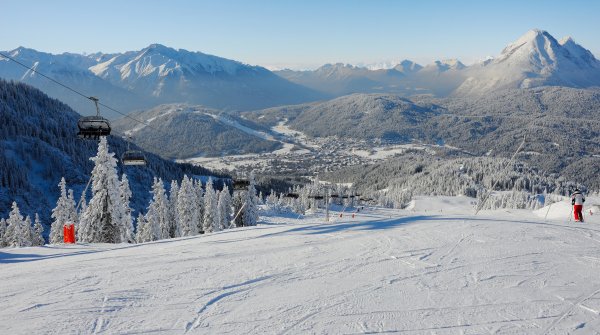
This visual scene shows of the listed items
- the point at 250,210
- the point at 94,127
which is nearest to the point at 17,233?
the point at 250,210

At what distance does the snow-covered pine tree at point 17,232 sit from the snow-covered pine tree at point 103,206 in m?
18.0

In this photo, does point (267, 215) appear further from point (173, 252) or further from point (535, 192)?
point (535, 192)

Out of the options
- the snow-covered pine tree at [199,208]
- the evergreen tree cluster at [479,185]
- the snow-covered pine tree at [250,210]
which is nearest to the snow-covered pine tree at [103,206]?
the snow-covered pine tree at [199,208]

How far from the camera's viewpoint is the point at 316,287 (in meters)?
8.09

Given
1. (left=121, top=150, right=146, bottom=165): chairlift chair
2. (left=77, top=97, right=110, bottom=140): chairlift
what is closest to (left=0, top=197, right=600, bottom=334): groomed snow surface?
(left=77, top=97, right=110, bottom=140): chairlift

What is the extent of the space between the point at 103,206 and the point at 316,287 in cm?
3062

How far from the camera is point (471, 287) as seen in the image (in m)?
8.11

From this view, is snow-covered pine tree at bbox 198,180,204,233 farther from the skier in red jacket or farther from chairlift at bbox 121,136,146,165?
the skier in red jacket

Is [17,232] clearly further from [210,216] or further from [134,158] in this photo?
[134,158]

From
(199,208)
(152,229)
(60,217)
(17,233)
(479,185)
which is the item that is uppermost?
(60,217)

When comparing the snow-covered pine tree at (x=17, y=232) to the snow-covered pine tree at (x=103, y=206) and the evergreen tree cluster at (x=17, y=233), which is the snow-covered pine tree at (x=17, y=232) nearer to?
the evergreen tree cluster at (x=17, y=233)

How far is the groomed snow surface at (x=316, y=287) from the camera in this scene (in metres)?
6.33

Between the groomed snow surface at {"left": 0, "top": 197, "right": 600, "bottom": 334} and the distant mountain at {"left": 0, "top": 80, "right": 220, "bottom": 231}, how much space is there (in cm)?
10747

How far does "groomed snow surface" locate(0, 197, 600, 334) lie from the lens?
6.33m
